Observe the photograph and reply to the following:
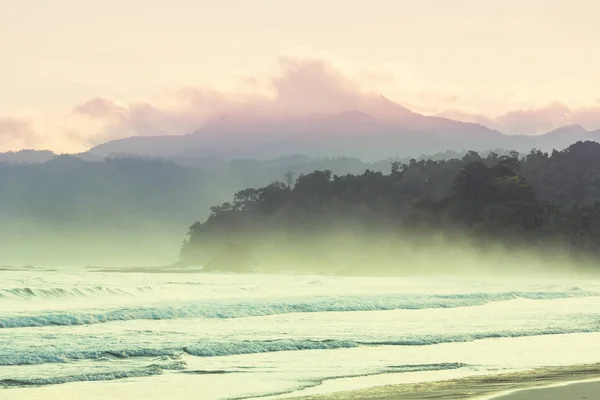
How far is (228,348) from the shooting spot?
1884 centimetres

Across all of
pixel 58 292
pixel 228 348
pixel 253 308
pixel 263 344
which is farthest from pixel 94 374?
pixel 58 292

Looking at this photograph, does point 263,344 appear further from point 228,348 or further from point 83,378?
point 83,378

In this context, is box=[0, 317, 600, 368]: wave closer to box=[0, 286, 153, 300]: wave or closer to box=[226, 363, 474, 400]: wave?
box=[226, 363, 474, 400]: wave

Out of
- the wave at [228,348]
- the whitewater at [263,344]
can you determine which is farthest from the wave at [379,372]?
the wave at [228,348]

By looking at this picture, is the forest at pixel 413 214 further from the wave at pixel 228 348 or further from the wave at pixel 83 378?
the wave at pixel 83 378

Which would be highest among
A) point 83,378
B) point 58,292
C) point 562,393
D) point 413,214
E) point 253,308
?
point 413,214

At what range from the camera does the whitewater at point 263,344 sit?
15.2 m

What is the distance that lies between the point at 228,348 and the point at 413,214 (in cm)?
7931

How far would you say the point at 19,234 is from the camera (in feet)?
547

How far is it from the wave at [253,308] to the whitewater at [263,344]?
2.1 inches

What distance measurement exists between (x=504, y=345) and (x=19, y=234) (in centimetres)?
15447

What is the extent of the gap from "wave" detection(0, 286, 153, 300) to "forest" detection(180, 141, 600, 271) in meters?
50.5

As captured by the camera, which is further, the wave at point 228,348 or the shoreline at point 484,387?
the wave at point 228,348

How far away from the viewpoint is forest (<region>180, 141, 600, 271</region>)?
290 feet
